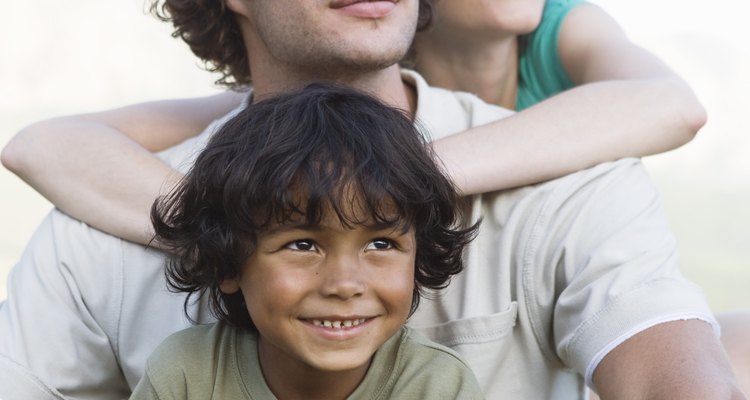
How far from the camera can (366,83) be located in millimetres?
2658

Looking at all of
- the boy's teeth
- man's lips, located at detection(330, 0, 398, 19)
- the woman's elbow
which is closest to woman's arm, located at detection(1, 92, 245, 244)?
the woman's elbow

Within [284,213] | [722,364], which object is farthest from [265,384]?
[722,364]

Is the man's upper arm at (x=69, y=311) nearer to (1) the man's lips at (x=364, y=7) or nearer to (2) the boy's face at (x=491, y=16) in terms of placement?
(1) the man's lips at (x=364, y=7)

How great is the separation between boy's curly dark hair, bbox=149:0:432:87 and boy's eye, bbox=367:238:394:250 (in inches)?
48.5

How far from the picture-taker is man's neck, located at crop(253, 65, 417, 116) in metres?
2.65

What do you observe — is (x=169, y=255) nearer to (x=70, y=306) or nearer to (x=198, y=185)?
(x=70, y=306)

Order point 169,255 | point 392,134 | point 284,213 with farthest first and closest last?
1. point 169,255
2. point 392,134
3. point 284,213

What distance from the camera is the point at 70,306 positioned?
252 cm

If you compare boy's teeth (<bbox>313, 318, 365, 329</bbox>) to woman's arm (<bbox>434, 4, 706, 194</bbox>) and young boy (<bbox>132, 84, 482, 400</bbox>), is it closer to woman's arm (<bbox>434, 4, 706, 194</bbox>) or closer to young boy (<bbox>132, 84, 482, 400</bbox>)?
young boy (<bbox>132, 84, 482, 400</bbox>)

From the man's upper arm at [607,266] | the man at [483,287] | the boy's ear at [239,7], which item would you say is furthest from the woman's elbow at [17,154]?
the man's upper arm at [607,266]

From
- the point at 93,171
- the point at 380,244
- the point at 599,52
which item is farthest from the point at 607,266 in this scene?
the point at 93,171

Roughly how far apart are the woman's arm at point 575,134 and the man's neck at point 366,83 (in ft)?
0.94

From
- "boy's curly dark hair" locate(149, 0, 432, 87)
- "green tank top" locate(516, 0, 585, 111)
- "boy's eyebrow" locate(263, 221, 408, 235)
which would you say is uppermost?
"boy's eyebrow" locate(263, 221, 408, 235)

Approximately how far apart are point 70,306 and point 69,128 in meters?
0.37
